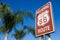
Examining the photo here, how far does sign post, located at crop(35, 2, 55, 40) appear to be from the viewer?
514cm

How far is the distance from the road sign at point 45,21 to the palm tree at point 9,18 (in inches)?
459

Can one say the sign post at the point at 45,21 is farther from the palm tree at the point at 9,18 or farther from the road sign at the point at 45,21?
the palm tree at the point at 9,18

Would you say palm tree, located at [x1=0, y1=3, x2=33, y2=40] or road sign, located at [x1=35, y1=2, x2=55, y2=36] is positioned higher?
palm tree, located at [x1=0, y1=3, x2=33, y2=40]

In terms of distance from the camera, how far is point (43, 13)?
5.55 metres

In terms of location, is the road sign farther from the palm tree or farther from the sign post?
the palm tree

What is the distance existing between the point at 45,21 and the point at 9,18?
1291cm

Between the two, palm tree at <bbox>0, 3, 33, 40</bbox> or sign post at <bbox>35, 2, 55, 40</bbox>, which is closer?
sign post at <bbox>35, 2, 55, 40</bbox>

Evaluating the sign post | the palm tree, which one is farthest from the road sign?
the palm tree

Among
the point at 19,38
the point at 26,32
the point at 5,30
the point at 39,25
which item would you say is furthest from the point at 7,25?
the point at 39,25

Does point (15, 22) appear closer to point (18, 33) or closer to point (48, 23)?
point (18, 33)

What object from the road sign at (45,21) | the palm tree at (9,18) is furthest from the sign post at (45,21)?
the palm tree at (9,18)

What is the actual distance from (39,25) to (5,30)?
12.9m

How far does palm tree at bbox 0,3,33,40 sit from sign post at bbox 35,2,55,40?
11667mm

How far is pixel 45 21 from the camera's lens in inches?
213
